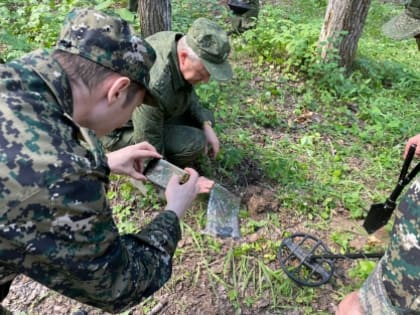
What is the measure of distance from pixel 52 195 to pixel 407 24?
7.05ft

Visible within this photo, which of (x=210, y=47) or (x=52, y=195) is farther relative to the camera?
(x=210, y=47)

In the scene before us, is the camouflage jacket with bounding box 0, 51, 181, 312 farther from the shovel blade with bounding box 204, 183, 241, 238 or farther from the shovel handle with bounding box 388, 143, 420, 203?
the shovel handle with bounding box 388, 143, 420, 203

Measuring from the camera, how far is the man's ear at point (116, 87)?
1.46 m

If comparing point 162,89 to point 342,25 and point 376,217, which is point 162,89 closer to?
point 376,217

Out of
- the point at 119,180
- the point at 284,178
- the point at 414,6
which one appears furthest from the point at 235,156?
the point at 414,6

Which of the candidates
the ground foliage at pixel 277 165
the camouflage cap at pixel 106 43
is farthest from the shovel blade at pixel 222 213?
the camouflage cap at pixel 106 43

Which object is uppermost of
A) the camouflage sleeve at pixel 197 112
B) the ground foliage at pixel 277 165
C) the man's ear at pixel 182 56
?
the man's ear at pixel 182 56

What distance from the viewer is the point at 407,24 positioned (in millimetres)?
2363

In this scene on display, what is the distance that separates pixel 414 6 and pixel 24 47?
12.9ft

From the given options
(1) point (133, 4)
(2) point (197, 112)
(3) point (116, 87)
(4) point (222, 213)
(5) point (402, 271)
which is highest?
(3) point (116, 87)

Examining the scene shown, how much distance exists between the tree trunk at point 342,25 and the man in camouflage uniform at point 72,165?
4.40 metres

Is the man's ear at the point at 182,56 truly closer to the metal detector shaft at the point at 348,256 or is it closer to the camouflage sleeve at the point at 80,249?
the metal detector shaft at the point at 348,256

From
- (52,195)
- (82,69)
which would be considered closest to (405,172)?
(82,69)

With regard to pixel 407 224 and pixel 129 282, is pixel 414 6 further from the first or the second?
pixel 129 282
